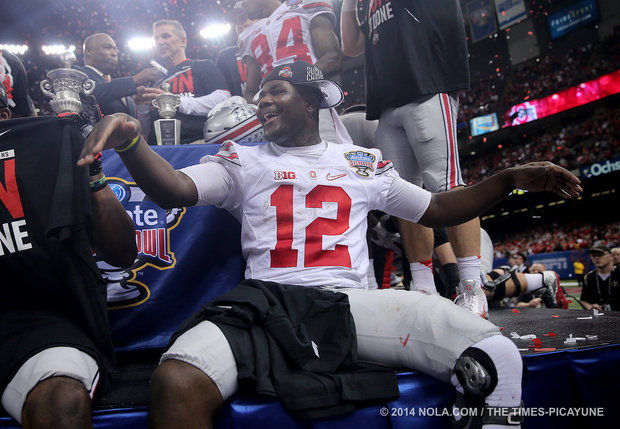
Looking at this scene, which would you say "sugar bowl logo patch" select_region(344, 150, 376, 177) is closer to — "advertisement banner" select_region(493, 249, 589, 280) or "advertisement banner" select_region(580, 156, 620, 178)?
"advertisement banner" select_region(493, 249, 589, 280)

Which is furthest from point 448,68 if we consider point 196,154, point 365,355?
point 365,355

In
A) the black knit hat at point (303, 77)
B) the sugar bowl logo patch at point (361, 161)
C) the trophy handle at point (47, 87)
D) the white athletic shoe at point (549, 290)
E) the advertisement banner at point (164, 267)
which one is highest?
the trophy handle at point (47, 87)

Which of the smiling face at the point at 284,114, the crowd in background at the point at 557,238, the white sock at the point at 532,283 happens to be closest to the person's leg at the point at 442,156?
the smiling face at the point at 284,114

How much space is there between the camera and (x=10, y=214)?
1413mm

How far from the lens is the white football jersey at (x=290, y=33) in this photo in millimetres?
3062

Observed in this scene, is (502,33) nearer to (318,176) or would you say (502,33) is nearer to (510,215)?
Answer: (510,215)

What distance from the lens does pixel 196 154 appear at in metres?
2.22

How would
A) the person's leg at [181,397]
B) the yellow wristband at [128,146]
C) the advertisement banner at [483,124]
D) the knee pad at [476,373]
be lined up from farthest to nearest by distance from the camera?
the advertisement banner at [483,124] < the yellow wristband at [128,146] < the knee pad at [476,373] < the person's leg at [181,397]

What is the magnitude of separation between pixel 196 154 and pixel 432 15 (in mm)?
1597

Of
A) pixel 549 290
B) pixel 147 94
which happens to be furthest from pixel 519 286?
pixel 147 94

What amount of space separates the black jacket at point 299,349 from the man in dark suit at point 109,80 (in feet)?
7.47

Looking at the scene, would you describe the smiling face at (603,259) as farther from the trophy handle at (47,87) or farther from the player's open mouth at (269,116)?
the trophy handle at (47,87)

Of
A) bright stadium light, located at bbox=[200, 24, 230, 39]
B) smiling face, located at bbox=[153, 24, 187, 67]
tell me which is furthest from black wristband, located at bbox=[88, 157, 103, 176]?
bright stadium light, located at bbox=[200, 24, 230, 39]

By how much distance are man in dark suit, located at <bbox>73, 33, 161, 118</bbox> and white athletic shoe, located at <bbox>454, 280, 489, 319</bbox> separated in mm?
2481
